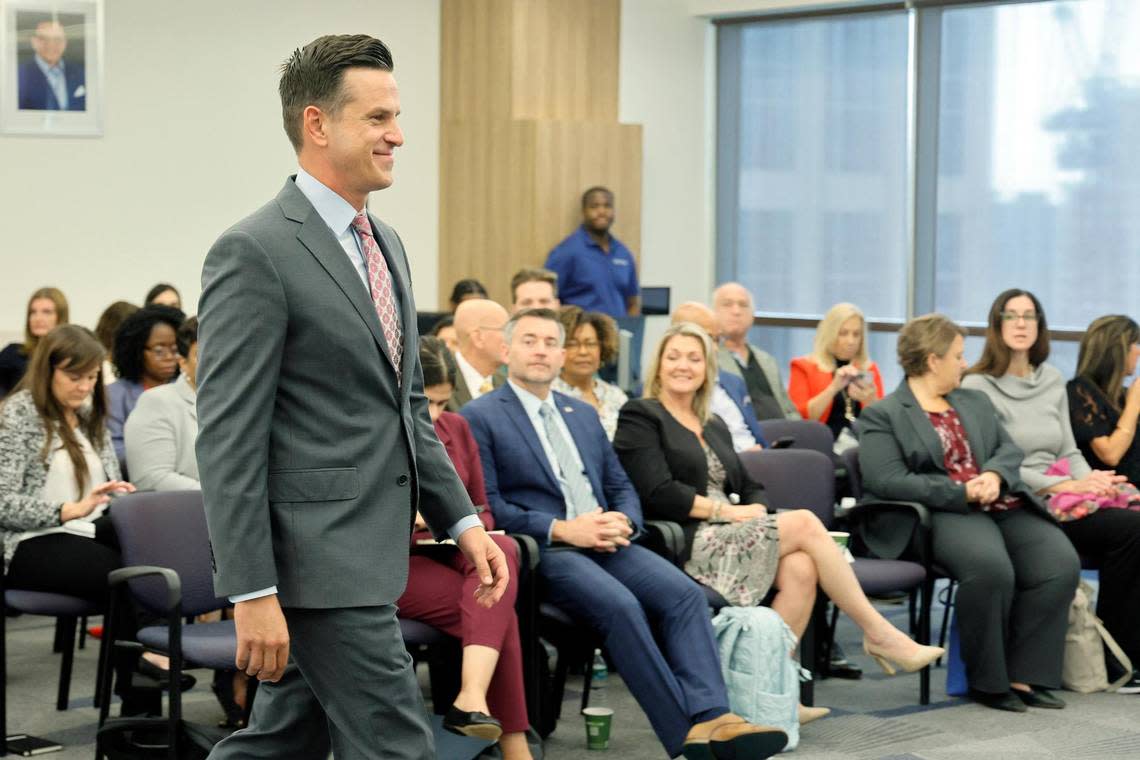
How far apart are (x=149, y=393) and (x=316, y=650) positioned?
→ 9.61 ft

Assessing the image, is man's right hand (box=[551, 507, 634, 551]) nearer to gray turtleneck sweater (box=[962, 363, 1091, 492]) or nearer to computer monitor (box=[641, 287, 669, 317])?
gray turtleneck sweater (box=[962, 363, 1091, 492])

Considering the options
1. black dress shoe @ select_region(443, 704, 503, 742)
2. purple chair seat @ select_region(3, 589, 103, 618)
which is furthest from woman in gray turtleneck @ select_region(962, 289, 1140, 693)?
purple chair seat @ select_region(3, 589, 103, 618)

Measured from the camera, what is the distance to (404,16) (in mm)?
9828

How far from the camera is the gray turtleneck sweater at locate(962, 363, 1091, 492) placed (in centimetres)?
556

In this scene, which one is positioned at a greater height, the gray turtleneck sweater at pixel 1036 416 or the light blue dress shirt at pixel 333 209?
the light blue dress shirt at pixel 333 209

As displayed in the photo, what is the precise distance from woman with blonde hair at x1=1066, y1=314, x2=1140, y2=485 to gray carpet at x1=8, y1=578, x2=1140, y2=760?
3.41ft

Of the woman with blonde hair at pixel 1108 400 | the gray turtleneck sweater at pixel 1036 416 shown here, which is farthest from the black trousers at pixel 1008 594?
the woman with blonde hair at pixel 1108 400

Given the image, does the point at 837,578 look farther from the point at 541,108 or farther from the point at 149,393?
the point at 541,108

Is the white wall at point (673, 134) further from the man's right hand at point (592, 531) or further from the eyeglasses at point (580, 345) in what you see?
the man's right hand at point (592, 531)

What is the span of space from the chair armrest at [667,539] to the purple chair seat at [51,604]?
1.65 meters

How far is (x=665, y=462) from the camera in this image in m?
4.76

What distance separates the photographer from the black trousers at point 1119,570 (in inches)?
206

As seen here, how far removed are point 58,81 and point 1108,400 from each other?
611 centimetres

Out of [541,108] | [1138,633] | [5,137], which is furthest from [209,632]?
[541,108]
